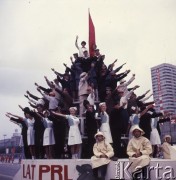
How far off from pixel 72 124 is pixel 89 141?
0.74 m

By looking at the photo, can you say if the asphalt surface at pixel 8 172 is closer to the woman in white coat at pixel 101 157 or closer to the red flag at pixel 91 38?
the red flag at pixel 91 38

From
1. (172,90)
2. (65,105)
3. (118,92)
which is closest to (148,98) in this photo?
(118,92)

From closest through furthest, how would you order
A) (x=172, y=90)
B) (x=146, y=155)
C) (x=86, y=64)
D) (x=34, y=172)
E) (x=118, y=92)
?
(x=146, y=155), (x=34, y=172), (x=118, y=92), (x=86, y=64), (x=172, y=90)

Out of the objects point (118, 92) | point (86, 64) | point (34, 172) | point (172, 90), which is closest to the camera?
point (34, 172)

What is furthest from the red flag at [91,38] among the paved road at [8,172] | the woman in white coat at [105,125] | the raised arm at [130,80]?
the paved road at [8,172]

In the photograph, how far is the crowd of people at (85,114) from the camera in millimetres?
9992

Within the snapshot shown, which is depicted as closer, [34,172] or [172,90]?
[34,172]

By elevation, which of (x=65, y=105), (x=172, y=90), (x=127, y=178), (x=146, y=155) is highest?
(x=172, y=90)

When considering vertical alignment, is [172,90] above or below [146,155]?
above

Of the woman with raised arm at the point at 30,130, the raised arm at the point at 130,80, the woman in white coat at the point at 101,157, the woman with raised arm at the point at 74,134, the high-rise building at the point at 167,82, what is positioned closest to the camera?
the woman in white coat at the point at 101,157

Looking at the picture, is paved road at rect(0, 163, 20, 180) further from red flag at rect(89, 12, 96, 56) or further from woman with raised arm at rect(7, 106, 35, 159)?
red flag at rect(89, 12, 96, 56)

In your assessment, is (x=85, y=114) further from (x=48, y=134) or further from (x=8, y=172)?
(x=8, y=172)

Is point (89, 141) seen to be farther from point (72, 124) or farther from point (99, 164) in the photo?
point (99, 164)

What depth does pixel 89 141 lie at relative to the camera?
10.1 meters
